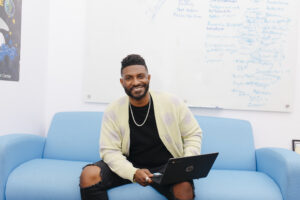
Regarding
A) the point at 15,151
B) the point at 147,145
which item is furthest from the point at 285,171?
the point at 15,151

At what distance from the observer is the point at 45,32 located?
226cm

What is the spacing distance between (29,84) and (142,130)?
111cm

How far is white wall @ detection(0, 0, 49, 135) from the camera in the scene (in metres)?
1.83

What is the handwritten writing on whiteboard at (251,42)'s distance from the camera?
2.11 metres

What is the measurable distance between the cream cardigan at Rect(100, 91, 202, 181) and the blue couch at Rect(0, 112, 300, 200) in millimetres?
222

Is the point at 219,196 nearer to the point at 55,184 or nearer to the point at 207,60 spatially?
the point at 55,184

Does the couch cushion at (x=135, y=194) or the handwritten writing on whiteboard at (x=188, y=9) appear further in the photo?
the handwritten writing on whiteboard at (x=188, y=9)

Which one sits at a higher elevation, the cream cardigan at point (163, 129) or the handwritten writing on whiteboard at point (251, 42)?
the handwritten writing on whiteboard at point (251, 42)

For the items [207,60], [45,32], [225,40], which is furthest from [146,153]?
[45,32]

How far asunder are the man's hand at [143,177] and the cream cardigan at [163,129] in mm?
177

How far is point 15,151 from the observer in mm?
1602

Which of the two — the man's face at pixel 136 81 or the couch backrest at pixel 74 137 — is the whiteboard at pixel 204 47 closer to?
the couch backrest at pixel 74 137

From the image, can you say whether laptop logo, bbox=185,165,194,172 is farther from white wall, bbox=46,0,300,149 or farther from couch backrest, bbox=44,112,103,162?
white wall, bbox=46,0,300,149

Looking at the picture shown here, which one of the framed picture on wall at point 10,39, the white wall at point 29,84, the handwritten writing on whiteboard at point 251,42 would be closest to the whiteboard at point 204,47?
the handwritten writing on whiteboard at point 251,42
